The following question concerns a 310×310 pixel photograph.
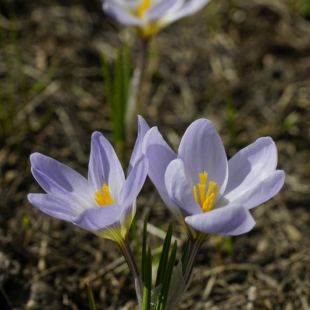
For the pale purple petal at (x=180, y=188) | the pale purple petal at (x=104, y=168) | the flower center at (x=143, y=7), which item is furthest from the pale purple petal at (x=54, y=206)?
the flower center at (x=143, y=7)

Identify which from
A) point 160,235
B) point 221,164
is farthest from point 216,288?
point 221,164

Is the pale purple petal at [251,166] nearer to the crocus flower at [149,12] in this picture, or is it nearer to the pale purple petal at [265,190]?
the pale purple petal at [265,190]

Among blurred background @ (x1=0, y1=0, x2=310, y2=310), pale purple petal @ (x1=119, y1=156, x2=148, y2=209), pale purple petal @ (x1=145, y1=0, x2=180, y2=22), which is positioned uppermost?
pale purple petal @ (x1=119, y1=156, x2=148, y2=209)

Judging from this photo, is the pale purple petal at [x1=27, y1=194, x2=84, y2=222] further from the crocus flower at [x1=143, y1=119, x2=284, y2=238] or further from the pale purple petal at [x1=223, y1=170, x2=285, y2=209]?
the pale purple petal at [x1=223, y1=170, x2=285, y2=209]

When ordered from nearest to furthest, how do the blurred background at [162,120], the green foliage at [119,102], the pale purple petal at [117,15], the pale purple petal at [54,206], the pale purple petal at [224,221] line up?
the pale purple petal at [224,221] → the pale purple petal at [54,206] → the blurred background at [162,120] → the pale purple petal at [117,15] → the green foliage at [119,102]

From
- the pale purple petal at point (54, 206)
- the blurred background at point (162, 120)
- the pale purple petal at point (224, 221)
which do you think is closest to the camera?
the pale purple petal at point (224, 221)

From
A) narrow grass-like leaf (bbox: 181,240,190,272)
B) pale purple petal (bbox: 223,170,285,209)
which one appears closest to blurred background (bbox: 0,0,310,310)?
narrow grass-like leaf (bbox: 181,240,190,272)

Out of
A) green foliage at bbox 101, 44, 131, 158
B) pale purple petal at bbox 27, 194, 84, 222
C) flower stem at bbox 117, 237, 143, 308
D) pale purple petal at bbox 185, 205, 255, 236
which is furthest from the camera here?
green foliage at bbox 101, 44, 131, 158

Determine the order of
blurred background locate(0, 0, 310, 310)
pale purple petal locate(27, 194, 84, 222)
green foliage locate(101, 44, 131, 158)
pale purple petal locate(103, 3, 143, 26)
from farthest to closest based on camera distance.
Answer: green foliage locate(101, 44, 131, 158)
pale purple petal locate(103, 3, 143, 26)
blurred background locate(0, 0, 310, 310)
pale purple petal locate(27, 194, 84, 222)
